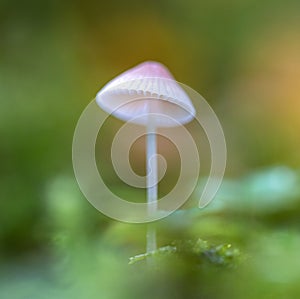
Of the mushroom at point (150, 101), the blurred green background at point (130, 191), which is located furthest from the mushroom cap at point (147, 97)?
the blurred green background at point (130, 191)

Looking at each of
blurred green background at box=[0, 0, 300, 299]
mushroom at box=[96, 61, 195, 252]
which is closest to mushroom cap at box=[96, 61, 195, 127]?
mushroom at box=[96, 61, 195, 252]

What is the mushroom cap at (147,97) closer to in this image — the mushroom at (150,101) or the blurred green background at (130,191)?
the mushroom at (150,101)

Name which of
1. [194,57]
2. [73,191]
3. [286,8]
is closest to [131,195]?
[73,191]

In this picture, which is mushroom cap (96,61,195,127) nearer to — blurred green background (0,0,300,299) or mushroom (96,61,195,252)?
mushroom (96,61,195,252)

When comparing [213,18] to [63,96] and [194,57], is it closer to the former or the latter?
[194,57]
